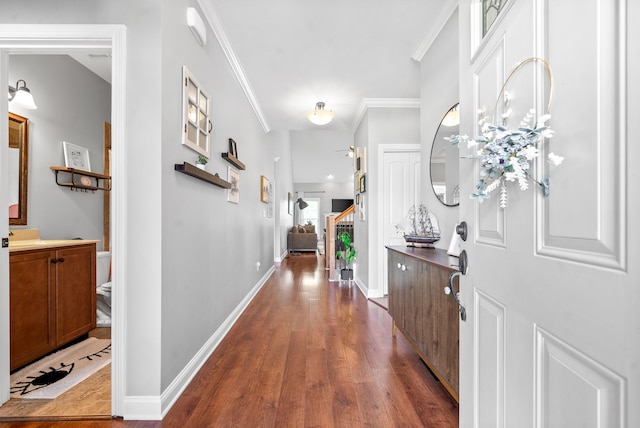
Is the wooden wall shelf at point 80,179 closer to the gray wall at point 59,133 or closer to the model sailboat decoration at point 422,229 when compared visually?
the gray wall at point 59,133

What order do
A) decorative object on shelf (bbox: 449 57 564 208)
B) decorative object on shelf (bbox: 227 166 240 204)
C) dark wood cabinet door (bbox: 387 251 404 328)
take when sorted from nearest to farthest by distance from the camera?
1. decorative object on shelf (bbox: 449 57 564 208)
2. dark wood cabinet door (bbox: 387 251 404 328)
3. decorative object on shelf (bbox: 227 166 240 204)

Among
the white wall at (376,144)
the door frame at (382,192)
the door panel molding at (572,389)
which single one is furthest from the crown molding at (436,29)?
the door panel molding at (572,389)

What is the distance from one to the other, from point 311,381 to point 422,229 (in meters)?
1.38

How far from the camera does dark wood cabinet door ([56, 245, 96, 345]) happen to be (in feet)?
7.34

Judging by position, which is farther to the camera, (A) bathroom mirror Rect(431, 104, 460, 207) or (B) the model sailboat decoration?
(B) the model sailboat decoration

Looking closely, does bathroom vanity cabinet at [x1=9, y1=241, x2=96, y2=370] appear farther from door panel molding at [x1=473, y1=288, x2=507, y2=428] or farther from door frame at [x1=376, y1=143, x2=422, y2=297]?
door frame at [x1=376, y1=143, x2=422, y2=297]

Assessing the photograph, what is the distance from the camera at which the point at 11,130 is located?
2.29 metres

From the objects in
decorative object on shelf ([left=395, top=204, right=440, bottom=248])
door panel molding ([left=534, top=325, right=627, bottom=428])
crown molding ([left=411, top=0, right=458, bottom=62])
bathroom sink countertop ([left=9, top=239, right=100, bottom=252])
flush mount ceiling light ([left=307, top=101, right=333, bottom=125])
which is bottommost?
door panel molding ([left=534, top=325, right=627, bottom=428])

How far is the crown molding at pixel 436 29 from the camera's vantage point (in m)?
2.18

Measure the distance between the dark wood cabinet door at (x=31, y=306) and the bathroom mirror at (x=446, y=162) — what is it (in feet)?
9.78

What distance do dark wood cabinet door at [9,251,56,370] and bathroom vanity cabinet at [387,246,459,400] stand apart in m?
2.57

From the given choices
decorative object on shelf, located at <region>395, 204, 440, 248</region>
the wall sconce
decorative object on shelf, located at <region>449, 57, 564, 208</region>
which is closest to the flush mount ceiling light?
decorative object on shelf, located at <region>395, 204, 440, 248</region>

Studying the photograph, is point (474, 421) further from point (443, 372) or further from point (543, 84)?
point (543, 84)

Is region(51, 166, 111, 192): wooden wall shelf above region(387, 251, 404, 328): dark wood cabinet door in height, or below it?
above
